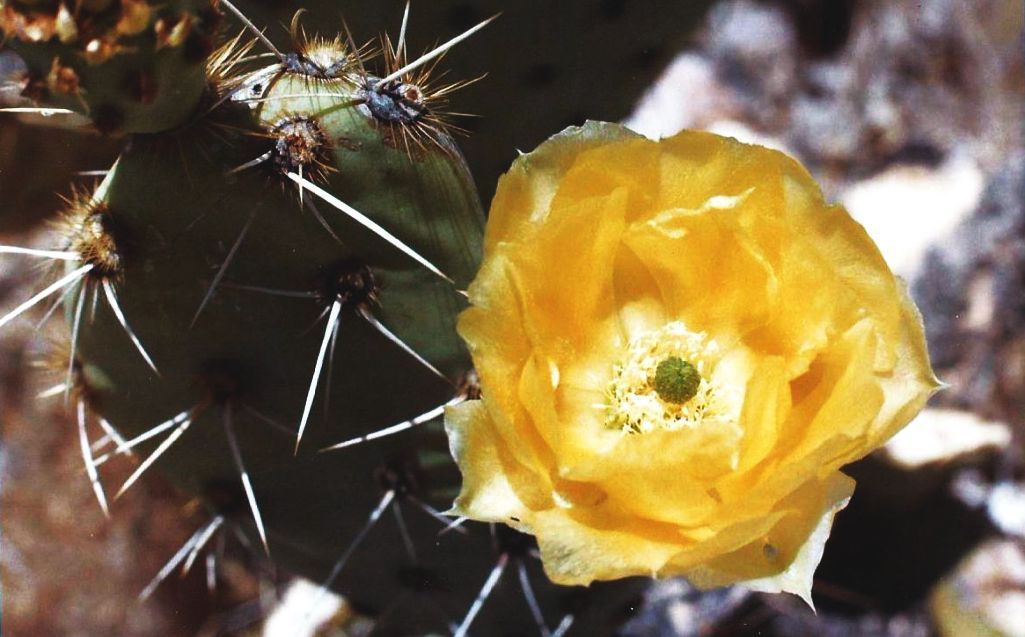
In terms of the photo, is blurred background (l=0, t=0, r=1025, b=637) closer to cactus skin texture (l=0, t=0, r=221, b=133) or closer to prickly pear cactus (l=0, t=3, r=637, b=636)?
prickly pear cactus (l=0, t=3, r=637, b=636)

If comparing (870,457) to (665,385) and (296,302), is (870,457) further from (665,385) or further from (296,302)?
(296,302)

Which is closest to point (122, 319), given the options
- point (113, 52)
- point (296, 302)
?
point (296, 302)

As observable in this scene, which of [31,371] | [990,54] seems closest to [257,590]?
[31,371]

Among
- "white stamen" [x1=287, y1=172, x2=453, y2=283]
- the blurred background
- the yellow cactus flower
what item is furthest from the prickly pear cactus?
the blurred background

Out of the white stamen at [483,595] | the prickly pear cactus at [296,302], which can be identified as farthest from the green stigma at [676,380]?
the white stamen at [483,595]

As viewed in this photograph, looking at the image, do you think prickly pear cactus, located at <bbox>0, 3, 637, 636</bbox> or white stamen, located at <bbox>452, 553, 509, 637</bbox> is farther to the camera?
white stamen, located at <bbox>452, 553, 509, 637</bbox>

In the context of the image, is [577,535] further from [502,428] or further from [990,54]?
[990,54]

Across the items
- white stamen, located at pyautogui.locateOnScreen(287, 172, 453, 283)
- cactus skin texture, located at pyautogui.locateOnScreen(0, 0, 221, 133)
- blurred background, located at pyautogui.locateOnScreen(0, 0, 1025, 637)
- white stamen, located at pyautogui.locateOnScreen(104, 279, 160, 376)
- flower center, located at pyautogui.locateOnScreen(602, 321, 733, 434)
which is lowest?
blurred background, located at pyautogui.locateOnScreen(0, 0, 1025, 637)
